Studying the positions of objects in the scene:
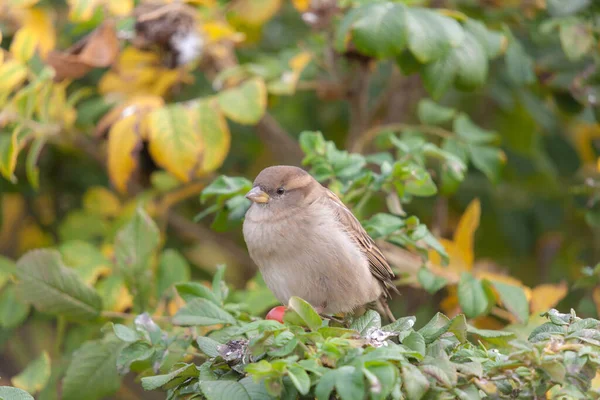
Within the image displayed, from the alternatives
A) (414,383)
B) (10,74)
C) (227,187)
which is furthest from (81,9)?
(414,383)

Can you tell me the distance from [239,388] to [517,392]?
0.48 meters

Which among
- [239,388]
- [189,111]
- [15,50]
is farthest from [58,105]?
[239,388]

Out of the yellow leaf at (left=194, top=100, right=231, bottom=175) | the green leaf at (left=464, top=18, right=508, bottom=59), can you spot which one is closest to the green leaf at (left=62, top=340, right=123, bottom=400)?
the yellow leaf at (left=194, top=100, right=231, bottom=175)

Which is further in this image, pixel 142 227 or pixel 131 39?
pixel 131 39

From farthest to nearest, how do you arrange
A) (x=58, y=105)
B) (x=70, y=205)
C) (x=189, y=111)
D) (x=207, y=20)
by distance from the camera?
(x=70, y=205) < (x=207, y=20) < (x=58, y=105) < (x=189, y=111)

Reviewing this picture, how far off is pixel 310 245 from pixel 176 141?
563 mm

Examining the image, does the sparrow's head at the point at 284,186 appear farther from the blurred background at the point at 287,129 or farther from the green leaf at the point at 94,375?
→ the green leaf at the point at 94,375

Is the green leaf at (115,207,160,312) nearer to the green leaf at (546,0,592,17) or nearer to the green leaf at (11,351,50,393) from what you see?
the green leaf at (11,351,50,393)

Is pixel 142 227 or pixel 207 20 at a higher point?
pixel 207 20

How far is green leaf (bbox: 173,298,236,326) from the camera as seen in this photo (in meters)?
1.83

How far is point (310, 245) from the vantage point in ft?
7.51

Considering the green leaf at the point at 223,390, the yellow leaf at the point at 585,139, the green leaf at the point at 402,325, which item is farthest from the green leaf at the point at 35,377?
the yellow leaf at the point at 585,139

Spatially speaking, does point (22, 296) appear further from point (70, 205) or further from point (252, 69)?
point (70, 205)

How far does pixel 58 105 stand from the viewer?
2746 millimetres
